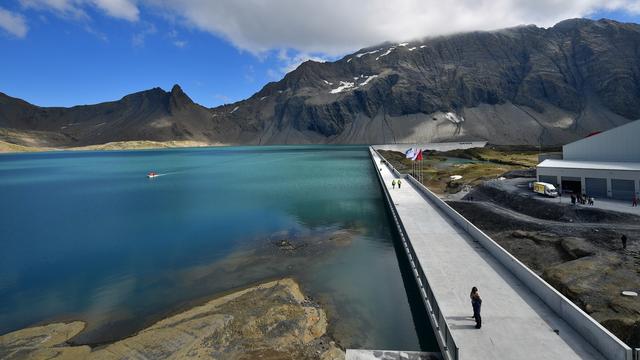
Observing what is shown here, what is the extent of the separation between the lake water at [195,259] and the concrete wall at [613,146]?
85.8 feet

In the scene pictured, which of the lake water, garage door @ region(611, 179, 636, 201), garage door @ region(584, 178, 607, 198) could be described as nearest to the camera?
the lake water

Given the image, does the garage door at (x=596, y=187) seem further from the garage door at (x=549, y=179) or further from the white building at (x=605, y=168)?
the garage door at (x=549, y=179)

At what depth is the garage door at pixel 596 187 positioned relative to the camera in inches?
1399

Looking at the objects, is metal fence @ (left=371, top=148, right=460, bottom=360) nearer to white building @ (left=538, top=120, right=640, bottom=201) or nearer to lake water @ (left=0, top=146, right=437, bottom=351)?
lake water @ (left=0, top=146, right=437, bottom=351)

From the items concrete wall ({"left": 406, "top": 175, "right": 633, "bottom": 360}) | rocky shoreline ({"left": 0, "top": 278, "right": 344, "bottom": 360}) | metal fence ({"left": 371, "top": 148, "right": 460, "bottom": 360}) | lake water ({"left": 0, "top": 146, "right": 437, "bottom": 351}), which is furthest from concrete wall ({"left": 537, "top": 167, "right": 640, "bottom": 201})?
rocky shoreline ({"left": 0, "top": 278, "right": 344, "bottom": 360})

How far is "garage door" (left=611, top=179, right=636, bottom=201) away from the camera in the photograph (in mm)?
33688

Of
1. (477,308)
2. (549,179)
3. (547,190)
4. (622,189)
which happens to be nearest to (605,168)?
(622,189)

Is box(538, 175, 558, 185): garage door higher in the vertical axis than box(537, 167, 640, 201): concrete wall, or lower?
lower

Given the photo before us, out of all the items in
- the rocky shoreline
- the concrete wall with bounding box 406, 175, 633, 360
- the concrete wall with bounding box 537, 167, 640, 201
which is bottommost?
the rocky shoreline

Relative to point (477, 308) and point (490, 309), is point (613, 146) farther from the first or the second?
point (477, 308)

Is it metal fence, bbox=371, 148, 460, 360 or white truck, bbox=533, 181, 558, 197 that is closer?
metal fence, bbox=371, 148, 460, 360

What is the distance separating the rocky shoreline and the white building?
3163 centimetres

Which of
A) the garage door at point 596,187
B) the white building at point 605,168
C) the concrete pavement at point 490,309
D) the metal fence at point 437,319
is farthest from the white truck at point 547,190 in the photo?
the metal fence at point 437,319

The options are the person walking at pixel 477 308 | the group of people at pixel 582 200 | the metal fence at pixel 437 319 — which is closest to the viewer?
the metal fence at pixel 437 319
